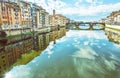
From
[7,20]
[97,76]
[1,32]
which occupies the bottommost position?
[97,76]

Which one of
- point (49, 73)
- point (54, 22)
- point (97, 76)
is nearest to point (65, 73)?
point (49, 73)

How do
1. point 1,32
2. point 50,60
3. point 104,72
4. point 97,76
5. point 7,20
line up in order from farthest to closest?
point 7,20, point 1,32, point 50,60, point 104,72, point 97,76

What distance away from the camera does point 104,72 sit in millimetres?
15680

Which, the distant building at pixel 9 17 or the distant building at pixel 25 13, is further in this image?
the distant building at pixel 25 13

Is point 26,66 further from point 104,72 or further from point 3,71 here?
point 104,72

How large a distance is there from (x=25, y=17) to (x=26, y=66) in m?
56.7

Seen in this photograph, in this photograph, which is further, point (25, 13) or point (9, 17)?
point (25, 13)

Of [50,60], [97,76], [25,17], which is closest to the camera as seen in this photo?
[97,76]

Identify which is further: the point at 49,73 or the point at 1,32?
the point at 1,32

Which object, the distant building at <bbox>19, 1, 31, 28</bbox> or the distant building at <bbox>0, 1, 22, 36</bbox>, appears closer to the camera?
the distant building at <bbox>0, 1, 22, 36</bbox>

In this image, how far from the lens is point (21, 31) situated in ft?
168

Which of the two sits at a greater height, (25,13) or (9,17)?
(25,13)

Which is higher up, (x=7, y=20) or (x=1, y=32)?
(x=7, y=20)

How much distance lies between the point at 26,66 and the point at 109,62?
9.89m
